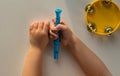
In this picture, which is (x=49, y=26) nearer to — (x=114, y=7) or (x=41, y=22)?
(x=41, y=22)

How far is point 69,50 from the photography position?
0.70 meters

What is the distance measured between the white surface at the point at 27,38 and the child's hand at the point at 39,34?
1 centimetres

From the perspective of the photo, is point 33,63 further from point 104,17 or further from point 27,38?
point 104,17

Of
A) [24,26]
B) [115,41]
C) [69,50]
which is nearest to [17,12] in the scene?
[24,26]

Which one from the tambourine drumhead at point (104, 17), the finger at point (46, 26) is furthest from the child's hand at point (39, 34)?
the tambourine drumhead at point (104, 17)

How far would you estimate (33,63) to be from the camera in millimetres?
678

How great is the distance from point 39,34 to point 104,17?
172 mm

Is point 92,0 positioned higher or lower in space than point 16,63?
higher

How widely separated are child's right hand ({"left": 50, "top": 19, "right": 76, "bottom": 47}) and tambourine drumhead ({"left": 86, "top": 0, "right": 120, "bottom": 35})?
57 mm

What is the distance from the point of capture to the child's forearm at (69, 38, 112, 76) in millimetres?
696

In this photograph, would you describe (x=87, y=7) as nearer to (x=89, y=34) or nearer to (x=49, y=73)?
(x=89, y=34)

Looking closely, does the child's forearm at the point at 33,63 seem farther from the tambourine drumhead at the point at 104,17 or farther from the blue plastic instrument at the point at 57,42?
the tambourine drumhead at the point at 104,17

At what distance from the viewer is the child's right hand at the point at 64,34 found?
67 cm

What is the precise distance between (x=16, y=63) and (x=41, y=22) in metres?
0.12
